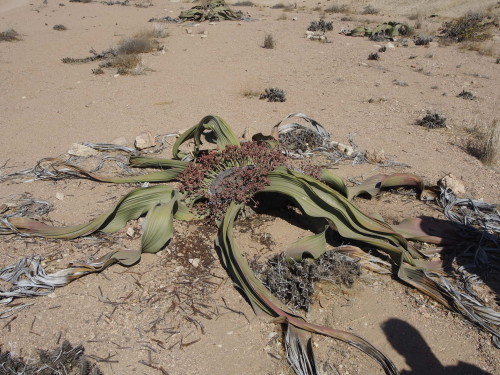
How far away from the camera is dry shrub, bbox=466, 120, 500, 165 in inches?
145

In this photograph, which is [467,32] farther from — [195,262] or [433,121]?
[195,262]

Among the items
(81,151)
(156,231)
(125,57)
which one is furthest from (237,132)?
(125,57)

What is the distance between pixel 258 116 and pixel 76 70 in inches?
161

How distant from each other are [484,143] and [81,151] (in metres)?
4.09

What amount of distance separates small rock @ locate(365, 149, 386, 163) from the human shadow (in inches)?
73.2

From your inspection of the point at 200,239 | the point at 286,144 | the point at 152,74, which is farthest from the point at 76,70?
the point at 200,239

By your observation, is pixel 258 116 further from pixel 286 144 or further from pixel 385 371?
pixel 385 371

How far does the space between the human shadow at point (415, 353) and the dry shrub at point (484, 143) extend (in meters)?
2.36

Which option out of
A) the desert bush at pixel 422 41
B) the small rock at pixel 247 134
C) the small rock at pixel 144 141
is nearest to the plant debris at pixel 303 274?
the small rock at pixel 247 134

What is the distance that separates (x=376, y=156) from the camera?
369cm

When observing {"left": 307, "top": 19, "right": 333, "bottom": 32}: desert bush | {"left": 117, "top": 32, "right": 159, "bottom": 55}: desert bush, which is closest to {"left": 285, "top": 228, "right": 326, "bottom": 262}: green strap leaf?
{"left": 117, "top": 32, "right": 159, "bottom": 55}: desert bush

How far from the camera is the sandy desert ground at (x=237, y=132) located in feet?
6.74

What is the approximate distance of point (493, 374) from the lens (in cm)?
190

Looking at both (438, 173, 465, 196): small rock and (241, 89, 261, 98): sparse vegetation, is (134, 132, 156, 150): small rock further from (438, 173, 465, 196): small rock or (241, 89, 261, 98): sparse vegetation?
(438, 173, 465, 196): small rock
